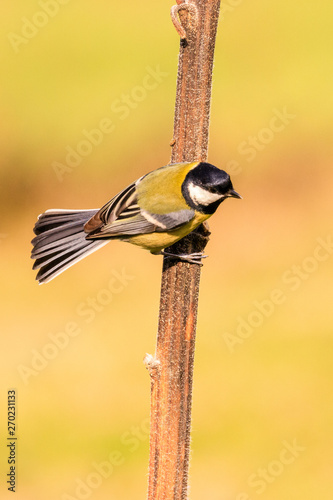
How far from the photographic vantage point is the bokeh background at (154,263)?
184 inches

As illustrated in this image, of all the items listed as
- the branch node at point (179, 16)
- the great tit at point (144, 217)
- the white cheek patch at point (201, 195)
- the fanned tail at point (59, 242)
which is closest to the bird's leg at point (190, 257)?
the great tit at point (144, 217)

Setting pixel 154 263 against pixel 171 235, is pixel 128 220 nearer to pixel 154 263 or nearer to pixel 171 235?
pixel 171 235

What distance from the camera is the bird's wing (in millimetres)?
2742

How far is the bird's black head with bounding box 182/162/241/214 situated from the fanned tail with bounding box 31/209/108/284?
54 centimetres

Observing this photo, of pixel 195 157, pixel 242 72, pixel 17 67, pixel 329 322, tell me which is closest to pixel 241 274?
pixel 329 322

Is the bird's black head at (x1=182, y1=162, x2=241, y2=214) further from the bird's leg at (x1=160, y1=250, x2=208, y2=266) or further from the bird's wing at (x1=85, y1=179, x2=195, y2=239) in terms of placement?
the bird's leg at (x1=160, y1=250, x2=208, y2=266)

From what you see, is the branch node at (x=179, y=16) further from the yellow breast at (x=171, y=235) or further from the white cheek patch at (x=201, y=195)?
the yellow breast at (x=171, y=235)

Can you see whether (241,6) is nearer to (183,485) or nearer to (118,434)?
(118,434)

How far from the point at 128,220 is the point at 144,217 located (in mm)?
70

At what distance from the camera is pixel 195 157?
2396mm

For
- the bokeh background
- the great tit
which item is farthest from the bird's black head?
the bokeh background

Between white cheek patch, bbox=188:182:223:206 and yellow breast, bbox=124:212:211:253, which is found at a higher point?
white cheek patch, bbox=188:182:223:206

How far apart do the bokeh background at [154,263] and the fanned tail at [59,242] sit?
77.5 inches

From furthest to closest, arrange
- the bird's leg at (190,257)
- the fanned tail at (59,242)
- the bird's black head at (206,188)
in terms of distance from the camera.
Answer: the fanned tail at (59,242)
the bird's black head at (206,188)
the bird's leg at (190,257)
